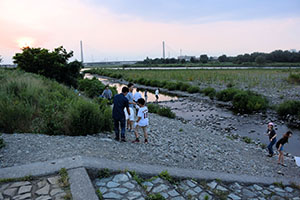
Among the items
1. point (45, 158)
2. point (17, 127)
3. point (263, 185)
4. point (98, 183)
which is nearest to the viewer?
point (98, 183)

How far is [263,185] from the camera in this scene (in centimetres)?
614

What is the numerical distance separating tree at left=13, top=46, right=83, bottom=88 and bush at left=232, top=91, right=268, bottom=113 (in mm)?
15707

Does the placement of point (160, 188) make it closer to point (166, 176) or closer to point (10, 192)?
point (166, 176)

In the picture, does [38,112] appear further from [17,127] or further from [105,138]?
[105,138]

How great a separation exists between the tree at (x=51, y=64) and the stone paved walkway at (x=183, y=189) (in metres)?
18.3

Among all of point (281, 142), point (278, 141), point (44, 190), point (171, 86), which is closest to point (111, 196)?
point (44, 190)

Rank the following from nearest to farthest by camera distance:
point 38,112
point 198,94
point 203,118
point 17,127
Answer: point 17,127 < point 38,112 < point 203,118 < point 198,94

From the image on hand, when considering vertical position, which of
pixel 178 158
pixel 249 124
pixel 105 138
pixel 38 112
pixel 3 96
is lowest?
pixel 249 124

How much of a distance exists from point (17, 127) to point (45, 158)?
3076mm

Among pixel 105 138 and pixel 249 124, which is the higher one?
pixel 105 138

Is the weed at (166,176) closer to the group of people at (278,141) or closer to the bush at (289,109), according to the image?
the group of people at (278,141)

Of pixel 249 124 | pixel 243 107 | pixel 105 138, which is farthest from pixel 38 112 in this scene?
pixel 243 107

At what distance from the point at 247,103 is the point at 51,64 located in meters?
18.6

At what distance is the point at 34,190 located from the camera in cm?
399
